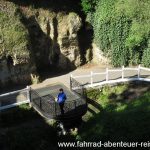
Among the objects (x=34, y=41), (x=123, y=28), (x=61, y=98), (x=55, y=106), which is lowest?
(x=55, y=106)

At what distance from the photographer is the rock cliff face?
28.2 meters

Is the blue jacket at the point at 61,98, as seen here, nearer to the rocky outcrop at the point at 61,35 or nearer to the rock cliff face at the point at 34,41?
the rock cliff face at the point at 34,41

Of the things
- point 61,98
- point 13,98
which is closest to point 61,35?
point 13,98

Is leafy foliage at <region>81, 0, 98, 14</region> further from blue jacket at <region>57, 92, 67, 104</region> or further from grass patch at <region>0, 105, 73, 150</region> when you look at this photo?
blue jacket at <region>57, 92, 67, 104</region>

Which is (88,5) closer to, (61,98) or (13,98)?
(13,98)

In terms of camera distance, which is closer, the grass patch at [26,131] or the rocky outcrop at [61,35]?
the grass patch at [26,131]

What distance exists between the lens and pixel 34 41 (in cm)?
2980

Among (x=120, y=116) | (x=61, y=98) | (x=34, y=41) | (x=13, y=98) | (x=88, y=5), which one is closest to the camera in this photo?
(x=120, y=116)

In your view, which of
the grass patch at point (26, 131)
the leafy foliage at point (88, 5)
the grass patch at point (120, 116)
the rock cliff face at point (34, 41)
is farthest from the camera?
the leafy foliage at point (88, 5)

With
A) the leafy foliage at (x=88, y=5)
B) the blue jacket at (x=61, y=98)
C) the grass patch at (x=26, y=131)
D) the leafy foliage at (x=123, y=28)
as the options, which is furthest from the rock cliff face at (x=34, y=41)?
the blue jacket at (x=61, y=98)

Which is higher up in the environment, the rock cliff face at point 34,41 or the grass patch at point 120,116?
the rock cliff face at point 34,41

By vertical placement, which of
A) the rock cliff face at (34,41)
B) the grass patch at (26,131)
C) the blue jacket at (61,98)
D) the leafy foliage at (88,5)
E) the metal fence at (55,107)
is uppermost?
the leafy foliage at (88,5)

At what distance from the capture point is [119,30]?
30.2 metres

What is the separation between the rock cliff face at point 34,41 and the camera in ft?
92.5
